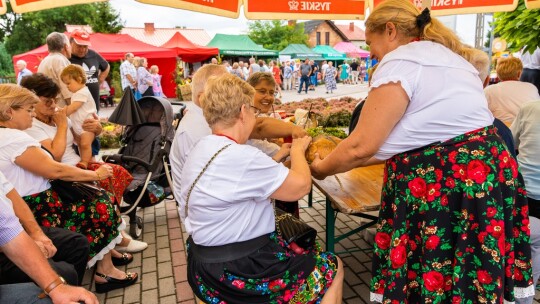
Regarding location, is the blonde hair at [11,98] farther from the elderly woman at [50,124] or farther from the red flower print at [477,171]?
the red flower print at [477,171]

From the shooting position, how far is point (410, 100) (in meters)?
1.67

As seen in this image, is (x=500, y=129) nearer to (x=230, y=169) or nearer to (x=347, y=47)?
(x=230, y=169)

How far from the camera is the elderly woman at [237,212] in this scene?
1.74 metres

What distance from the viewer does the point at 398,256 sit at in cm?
181

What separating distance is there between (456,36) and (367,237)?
2403 millimetres

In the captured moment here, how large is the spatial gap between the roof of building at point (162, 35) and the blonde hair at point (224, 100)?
27.1m

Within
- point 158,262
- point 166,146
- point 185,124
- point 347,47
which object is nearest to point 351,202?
point 185,124

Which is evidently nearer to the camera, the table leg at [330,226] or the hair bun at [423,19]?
the hair bun at [423,19]

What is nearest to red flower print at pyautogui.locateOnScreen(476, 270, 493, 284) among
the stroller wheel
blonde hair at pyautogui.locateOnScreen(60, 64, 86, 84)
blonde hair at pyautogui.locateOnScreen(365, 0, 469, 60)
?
blonde hair at pyautogui.locateOnScreen(365, 0, 469, 60)

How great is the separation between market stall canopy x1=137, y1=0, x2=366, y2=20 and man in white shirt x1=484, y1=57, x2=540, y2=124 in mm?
1634

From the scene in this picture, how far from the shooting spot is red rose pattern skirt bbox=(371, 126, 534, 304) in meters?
1.68

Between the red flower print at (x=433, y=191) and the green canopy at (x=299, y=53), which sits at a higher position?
the green canopy at (x=299, y=53)

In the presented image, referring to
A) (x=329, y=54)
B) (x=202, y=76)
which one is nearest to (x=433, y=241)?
(x=202, y=76)

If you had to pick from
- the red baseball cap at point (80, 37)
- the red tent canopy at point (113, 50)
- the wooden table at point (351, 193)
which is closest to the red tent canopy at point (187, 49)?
the red tent canopy at point (113, 50)
